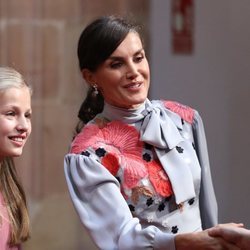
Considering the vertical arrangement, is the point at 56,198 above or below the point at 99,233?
below

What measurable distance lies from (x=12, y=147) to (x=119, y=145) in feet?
0.62

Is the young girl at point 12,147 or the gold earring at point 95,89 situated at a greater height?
the gold earring at point 95,89

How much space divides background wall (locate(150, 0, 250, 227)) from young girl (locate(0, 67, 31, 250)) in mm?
985

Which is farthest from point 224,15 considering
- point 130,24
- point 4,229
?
point 4,229

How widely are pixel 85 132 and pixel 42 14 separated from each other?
1.08 metres

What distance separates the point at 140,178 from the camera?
4.45 feet

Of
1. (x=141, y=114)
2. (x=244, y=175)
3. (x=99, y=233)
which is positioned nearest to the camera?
(x=99, y=233)

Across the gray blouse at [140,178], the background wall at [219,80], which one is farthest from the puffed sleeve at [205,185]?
the background wall at [219,80]

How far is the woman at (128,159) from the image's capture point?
1.32 m

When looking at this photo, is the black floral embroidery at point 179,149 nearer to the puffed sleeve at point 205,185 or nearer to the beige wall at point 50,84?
the puffed sleeve at point 205,185

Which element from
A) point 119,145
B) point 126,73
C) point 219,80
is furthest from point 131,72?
point 219,80

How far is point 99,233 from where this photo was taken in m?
1.32

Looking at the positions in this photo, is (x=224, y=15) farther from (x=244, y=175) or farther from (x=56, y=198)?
(x=56, y=198)

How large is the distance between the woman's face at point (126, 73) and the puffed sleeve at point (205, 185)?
0.14 metres
